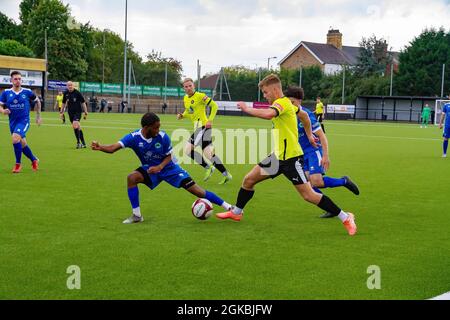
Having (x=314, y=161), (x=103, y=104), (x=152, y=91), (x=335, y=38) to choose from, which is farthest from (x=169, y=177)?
(x=335, y=38)

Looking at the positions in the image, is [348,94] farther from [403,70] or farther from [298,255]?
[298,255]

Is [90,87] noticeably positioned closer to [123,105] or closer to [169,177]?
[123,105]

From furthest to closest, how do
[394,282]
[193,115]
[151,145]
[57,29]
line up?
[57,29], [193,115], [151,145], [394,282]

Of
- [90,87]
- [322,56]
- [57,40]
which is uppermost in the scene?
[322,56]

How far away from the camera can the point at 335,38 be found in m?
119

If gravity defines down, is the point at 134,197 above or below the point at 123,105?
below

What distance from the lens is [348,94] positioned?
82.3 meters

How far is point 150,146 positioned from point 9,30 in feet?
360

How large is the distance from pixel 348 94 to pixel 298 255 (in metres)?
77.6

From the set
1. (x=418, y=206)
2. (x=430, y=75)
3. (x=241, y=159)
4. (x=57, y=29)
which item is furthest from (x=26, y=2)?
(x=418, y=206)

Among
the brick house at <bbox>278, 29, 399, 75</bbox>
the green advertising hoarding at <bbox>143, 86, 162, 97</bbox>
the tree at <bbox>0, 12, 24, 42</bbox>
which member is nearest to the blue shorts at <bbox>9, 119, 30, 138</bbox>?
the green advertising hoarding at <bbox>143, 86, 162, 97</bbox>

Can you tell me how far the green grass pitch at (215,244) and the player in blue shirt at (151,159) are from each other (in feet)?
1.48

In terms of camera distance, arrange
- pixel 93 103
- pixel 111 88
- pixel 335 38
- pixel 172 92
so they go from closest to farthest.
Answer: pixel 93 103 < pixel 111 88 < pixel 172 92 < pixel 335 38

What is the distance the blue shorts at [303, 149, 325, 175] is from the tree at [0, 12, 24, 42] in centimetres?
10769
